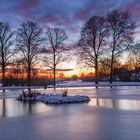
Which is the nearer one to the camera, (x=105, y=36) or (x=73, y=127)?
(x=73, y=127)

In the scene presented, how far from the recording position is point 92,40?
55.6m

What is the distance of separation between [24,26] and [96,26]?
13404mm

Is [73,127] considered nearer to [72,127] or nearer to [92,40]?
[72,127]

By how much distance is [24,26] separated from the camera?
56875 mm

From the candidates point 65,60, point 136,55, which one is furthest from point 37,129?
point 136,55

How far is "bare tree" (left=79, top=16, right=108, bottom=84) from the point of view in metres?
55.1

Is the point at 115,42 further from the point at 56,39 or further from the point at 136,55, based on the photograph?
the point at 136,55

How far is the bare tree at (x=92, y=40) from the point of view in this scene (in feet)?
181

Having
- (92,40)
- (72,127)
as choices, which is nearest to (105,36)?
(92,40)

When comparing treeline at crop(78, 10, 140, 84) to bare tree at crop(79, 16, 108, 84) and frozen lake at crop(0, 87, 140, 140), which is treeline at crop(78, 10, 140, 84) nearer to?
bare tree at crop(79, 16, 108, 84)

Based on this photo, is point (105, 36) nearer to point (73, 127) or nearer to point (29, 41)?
point (29, 41)

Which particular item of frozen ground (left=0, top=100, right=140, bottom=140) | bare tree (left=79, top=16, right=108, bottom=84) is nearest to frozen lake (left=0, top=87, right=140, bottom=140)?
frozen ground (left=0, top=100, right=140, bottom=140)

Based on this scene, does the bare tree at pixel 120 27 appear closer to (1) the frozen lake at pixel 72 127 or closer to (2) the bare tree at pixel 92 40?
(2) the bare tree at pixel 92 40

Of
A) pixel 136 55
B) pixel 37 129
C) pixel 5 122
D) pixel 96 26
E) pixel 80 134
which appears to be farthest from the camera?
pixel 136 55
